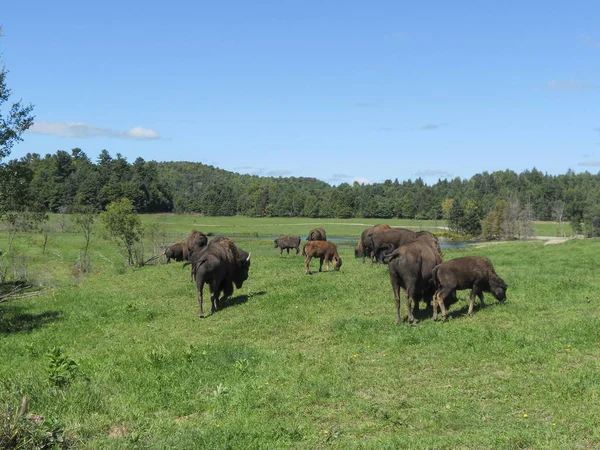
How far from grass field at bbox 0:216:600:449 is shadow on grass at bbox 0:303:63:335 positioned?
133mm

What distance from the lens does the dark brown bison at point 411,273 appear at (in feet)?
47.8

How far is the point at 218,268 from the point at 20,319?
7.22m

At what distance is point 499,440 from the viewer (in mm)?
6758

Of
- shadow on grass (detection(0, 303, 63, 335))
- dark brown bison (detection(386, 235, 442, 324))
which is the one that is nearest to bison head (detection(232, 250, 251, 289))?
shadow on grass (detection(0, 303, 63, 335))

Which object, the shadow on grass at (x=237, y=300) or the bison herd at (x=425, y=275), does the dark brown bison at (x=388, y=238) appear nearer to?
the shadow on grass at (x=237, y=300)

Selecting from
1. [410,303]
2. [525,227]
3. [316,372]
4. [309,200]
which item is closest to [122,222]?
[410,303]

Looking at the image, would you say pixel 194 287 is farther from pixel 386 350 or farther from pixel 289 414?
pixel 289 414

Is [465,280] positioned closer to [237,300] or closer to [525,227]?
[237,300]

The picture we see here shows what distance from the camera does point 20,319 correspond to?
1873 cm

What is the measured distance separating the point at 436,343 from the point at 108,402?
7030 mm

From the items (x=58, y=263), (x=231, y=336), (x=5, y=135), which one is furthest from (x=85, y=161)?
(x=231, y=336)

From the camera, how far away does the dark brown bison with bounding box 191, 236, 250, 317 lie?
60.4 feet

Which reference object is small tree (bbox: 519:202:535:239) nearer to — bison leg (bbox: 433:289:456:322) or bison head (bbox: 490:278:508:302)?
bison head (bbox: 490:278:508:302)

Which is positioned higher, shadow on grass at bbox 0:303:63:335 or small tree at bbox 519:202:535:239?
small tree at bbox 519:202:535:239
